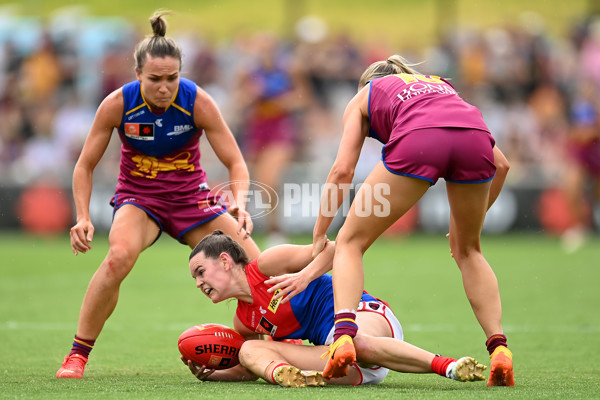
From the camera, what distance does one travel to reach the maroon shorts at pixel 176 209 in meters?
5.80

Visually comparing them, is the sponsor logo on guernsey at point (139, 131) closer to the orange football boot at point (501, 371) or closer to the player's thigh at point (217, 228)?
the player's thigh at point (217, 228)

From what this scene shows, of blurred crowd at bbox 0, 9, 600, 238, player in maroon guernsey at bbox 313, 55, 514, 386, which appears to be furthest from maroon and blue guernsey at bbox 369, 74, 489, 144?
blurred crowd at bbox 0, 9, 600, 238

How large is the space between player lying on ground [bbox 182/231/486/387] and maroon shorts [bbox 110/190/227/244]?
0.69 metres

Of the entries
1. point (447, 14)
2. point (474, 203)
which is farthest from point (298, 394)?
point (447, 14)

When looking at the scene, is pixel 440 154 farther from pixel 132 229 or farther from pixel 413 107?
pixel 132 229

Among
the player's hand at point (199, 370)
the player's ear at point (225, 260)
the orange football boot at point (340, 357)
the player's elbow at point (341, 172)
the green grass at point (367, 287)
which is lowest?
the green grass at point (367, 287)

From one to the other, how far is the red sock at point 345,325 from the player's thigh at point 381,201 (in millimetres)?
406

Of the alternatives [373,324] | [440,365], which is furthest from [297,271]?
[440,365]

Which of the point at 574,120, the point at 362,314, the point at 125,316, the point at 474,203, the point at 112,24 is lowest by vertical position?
the point at 125,316

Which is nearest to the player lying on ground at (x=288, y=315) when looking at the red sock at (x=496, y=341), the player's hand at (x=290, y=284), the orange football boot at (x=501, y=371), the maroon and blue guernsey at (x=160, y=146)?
the player's hand at (x=290, y=284)

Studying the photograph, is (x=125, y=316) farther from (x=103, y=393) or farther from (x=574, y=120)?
(x=574, y=120)

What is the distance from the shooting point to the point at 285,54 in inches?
668

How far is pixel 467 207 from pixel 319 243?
81 centimetres

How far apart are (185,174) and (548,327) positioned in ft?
10.9
